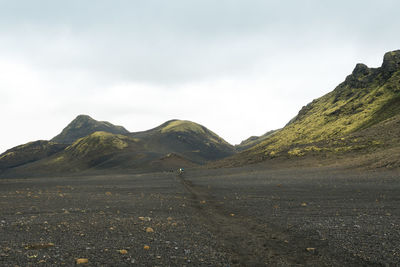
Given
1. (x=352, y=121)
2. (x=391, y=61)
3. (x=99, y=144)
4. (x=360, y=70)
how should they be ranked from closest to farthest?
(x=352, y=121) < (x=391, y=61) < (x=360, y=70) < (x=99, y=144)

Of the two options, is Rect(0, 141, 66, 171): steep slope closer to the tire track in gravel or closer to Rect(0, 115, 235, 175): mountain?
Rect(0, 115, 235, 175): mountain

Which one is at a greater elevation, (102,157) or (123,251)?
(102,157)

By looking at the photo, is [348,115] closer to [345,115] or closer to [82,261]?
[345,115]

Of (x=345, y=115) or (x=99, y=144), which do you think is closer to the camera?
(x=345, y=115)

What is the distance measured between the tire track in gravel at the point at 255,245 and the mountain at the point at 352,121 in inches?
2041

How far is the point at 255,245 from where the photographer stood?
10.8m

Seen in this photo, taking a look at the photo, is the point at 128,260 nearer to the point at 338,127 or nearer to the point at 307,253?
the point at 307,253

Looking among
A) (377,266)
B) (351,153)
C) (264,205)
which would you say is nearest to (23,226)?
(377,266)

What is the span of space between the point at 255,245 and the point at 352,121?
93.5m

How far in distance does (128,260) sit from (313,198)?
1881 centimetres

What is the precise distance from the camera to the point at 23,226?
12.0 m

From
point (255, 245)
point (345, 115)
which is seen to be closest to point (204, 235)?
point (255, 245)

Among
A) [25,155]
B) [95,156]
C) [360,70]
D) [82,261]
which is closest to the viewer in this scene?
[82,261]

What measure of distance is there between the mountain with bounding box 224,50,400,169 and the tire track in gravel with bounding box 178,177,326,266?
51.9 metres
